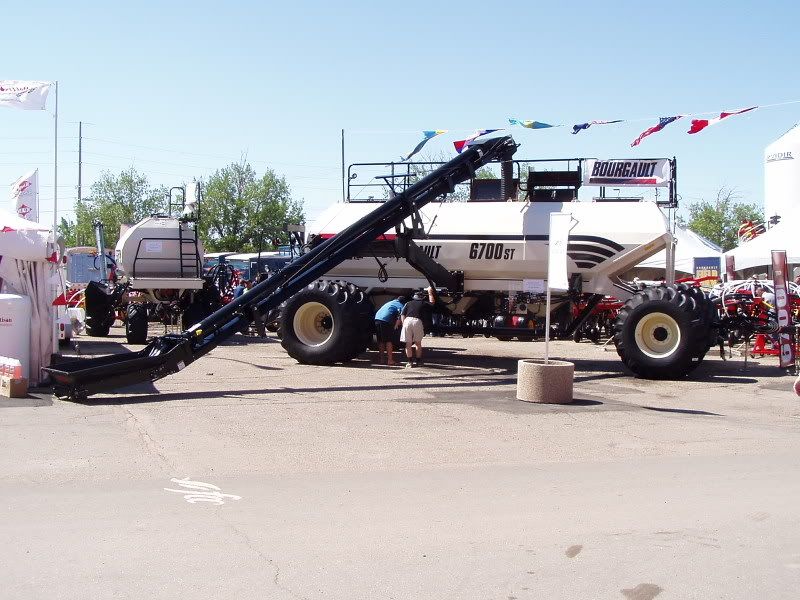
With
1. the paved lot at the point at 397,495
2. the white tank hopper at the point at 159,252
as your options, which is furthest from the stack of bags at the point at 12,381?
the white tank hopper at the point at 159,252

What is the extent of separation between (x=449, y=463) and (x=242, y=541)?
2945mm

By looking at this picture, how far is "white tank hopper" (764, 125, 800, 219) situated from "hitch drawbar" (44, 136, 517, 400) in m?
19.4

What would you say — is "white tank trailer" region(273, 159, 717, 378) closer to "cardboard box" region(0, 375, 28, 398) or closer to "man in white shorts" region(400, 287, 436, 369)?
"man in white shorts" region(400, 287, 436, 369)

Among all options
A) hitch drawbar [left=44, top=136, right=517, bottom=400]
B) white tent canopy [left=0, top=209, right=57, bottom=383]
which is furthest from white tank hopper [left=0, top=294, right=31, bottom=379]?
hitch drawbar [left=44, top=136, right=517, bottom=400]

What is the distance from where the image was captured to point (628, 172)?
53.6 ft

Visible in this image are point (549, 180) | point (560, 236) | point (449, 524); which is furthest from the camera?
point (549, 180)

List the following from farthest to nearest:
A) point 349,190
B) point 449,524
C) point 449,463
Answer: point 349,190 < point 449,463 < point 449,524

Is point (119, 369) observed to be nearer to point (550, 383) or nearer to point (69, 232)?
point (550, 383)

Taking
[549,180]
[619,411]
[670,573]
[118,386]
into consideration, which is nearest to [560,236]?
[619,411]

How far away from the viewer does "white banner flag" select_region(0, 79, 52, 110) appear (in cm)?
1766

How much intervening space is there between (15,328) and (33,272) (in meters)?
1.21

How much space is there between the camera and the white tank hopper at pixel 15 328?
12.6 meters

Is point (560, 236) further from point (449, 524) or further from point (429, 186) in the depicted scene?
point (449, 524)

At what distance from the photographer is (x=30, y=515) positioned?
262 inches
